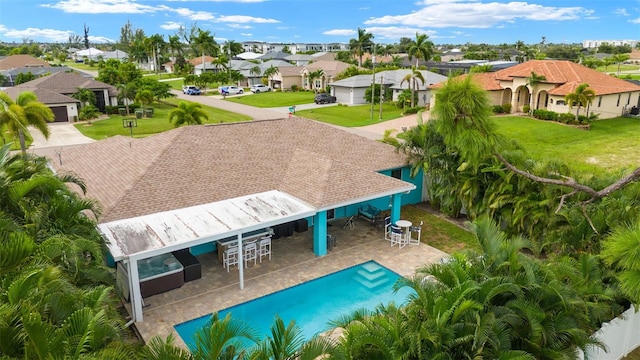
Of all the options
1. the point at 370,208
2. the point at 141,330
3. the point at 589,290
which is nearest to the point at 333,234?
the point at 370,208

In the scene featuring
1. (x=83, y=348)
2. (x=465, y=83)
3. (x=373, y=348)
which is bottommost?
(x=373, y=348)

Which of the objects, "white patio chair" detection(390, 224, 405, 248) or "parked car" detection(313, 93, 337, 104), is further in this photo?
"parked car" detection(313, 93, 337, 104)

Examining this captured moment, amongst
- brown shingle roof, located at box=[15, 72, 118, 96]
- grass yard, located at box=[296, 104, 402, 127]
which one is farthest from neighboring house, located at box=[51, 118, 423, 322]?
brown shingle roof, located at box=[15, 72, 118, 96]

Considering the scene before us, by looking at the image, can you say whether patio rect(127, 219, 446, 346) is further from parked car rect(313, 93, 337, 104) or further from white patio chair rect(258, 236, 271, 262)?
parked car rect(313, 93, 337, 104)

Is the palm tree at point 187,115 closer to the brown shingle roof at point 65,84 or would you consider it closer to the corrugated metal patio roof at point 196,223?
the corrugated metal patio roof at point 196,223

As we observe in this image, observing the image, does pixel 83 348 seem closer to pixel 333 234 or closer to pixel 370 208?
pixel 333 234

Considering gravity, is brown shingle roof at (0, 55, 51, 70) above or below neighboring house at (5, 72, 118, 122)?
above
